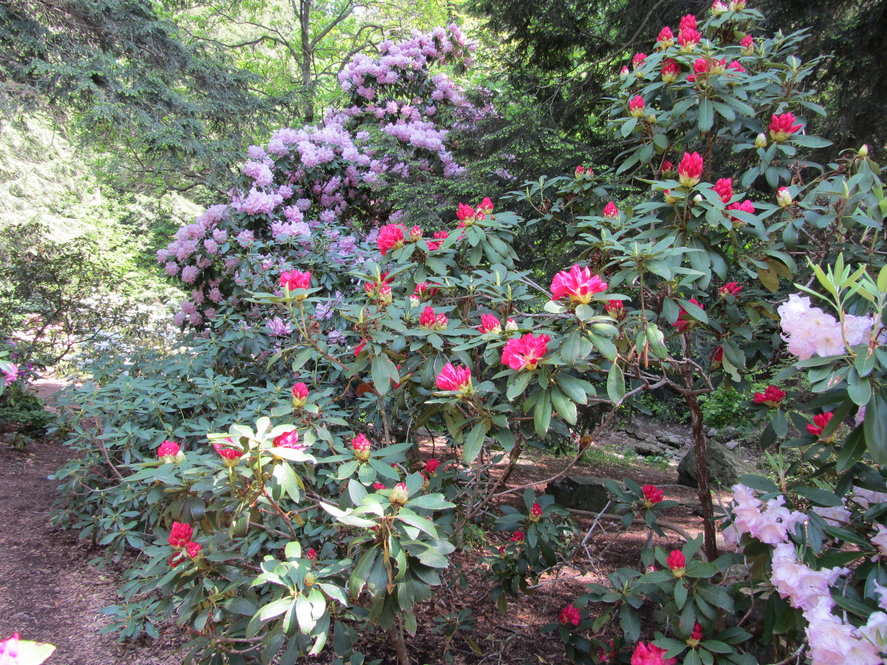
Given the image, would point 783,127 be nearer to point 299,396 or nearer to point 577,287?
point 577,287

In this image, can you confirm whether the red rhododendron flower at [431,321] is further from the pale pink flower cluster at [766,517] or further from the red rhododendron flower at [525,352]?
the pale pink flower cluster at [766,517]

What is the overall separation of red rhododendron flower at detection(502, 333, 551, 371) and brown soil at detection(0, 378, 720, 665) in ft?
3.17

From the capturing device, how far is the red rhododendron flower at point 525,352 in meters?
1.37

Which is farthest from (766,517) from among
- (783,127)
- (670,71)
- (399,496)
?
(670,71)

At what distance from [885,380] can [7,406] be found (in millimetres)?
7064

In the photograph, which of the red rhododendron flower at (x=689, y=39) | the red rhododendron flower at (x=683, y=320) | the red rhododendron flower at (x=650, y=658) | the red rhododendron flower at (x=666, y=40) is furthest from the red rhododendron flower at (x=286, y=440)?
the red rhododendron flower at (x=666, y=40)

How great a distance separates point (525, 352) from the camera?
1.39m

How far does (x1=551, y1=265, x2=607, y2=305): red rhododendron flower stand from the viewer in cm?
142

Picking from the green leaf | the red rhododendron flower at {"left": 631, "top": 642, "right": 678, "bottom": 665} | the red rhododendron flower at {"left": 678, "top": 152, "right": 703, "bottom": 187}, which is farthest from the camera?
the red rhododendron flower at {"left": 678, "top": 152, "right": 703, "bottom": 187}

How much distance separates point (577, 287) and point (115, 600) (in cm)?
291

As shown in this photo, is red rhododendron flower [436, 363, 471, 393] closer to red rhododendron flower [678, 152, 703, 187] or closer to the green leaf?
the green leaf

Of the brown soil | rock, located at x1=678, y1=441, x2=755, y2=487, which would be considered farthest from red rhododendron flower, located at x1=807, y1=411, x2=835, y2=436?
rock, located at x1=678, y1=441, x2=755, y2=487

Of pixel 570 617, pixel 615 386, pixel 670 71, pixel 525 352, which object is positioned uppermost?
pixel 670 71

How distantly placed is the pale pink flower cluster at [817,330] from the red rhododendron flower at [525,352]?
1.81ft
